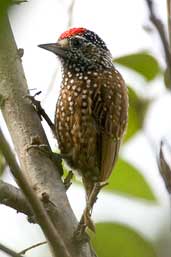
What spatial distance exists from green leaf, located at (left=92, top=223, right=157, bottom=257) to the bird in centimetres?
130

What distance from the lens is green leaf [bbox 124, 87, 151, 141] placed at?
79.2 inches

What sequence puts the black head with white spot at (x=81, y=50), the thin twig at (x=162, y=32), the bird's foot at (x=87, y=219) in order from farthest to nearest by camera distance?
the black head with white spot at (x=81, y=50)
the bird's foot at (x=87, y=219)
the thin twig at (x=162, y=32)

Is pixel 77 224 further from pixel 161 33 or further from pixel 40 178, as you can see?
pixel 161 33

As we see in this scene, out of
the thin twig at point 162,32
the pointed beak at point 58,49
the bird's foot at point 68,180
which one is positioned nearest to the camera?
the thin twig at point 162,32

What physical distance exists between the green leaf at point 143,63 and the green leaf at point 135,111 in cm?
9

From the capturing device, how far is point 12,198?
86.7 inches

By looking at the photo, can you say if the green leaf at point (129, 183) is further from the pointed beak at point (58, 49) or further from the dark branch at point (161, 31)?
the pointed beak at point (58, 49)

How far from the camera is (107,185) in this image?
2320mm

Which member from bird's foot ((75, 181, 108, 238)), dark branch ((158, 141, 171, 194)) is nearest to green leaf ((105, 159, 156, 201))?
bird's foot ((75, 181, 108, 238))

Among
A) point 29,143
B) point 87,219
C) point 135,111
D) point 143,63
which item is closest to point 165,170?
point 135,111

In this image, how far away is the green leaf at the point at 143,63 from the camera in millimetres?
2201

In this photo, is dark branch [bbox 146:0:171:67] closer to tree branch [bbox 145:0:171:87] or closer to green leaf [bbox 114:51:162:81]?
tree branch [bbox 145:0:171:87]

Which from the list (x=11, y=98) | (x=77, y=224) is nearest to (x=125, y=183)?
(x=77, y=224)

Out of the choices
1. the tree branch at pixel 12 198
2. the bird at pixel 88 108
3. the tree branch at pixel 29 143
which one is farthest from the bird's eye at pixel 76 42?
the tree branch at pixel 12 198
